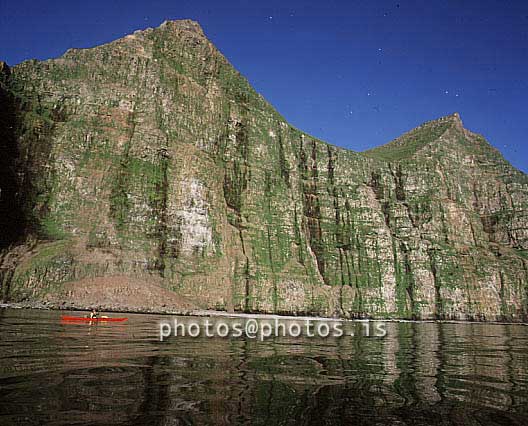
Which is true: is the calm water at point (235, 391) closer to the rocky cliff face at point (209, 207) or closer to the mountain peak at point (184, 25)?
the rocky cliff face at point (209, 207)

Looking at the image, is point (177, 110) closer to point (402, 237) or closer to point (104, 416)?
point (402, 237)

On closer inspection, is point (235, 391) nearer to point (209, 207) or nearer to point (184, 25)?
point (209, 207)

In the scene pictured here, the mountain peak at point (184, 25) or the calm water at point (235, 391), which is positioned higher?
the mountain peak at point (184, 25)

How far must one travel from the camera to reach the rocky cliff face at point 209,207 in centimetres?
7425

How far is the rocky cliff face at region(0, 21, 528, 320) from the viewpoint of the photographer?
74250 millimetres

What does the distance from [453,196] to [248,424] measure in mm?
133185

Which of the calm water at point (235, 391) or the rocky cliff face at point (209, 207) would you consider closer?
the calm water at point (235, 391)

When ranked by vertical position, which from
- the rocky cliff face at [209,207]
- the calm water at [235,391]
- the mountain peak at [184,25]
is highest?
the mountain peak at [184,25]

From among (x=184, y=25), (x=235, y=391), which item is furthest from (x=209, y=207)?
(x=235, y=391)

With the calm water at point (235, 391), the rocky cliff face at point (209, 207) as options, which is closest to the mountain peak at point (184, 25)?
the rocky cliff face at point (209, 207)

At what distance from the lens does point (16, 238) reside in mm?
A: 72125

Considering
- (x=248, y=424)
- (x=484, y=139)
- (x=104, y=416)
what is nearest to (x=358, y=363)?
(x=248, y=424)

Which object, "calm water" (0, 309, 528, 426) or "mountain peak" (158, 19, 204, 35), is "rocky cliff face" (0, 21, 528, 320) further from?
"calm water" (0, 309, 528, 426)

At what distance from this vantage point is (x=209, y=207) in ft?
280
